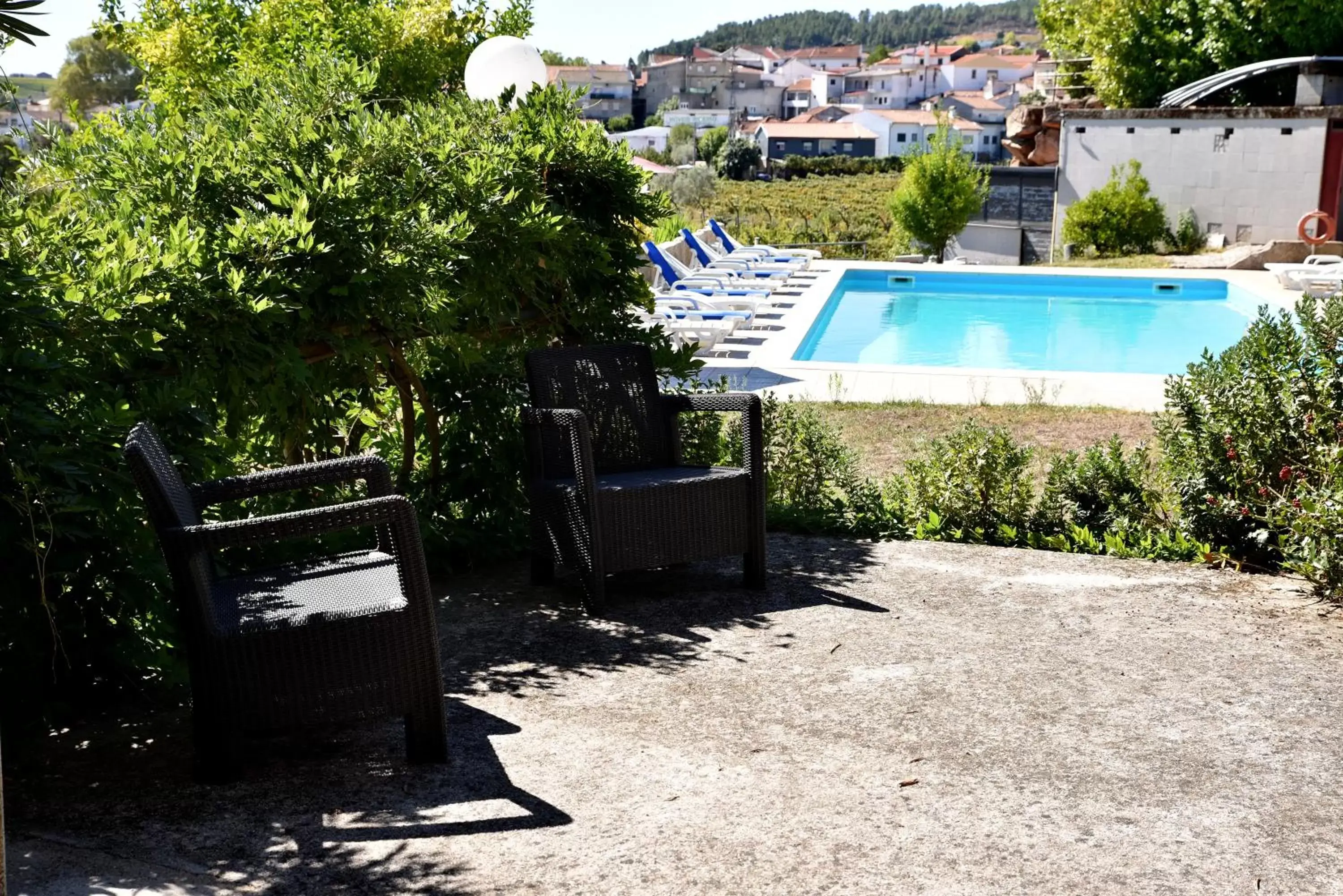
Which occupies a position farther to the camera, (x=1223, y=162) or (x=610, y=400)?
Answer: (x=1223, y=162)

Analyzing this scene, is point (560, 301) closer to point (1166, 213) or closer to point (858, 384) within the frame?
point (858, 384)

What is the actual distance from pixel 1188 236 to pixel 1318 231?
84.3 inches

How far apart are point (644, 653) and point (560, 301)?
6.68 ft

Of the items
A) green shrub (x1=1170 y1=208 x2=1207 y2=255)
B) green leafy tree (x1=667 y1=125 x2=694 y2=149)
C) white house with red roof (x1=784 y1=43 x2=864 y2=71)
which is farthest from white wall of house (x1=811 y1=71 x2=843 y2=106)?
green shrub (x1=1170 y1=208 x2=1207 y2=255)

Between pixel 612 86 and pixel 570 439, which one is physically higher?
pixel 612 86

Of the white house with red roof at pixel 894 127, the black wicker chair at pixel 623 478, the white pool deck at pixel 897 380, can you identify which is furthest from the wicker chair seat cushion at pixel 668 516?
the white house with red roof at pixel 894 127

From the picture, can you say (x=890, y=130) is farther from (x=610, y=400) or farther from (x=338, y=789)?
(x=338, y=789)

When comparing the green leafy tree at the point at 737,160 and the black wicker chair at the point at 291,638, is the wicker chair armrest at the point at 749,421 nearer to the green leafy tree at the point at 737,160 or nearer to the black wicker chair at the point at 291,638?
the black wicker chair at the point at 291,638

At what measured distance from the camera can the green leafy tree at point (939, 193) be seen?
23.9 meters

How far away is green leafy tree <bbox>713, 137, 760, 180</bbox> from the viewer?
2987 inches

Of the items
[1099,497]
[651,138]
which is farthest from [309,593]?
[651,138]

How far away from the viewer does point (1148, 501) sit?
5.46 m

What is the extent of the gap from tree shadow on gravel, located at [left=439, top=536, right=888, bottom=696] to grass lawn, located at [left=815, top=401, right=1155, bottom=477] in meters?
2.78

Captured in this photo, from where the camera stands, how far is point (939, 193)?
A: 2397cm
